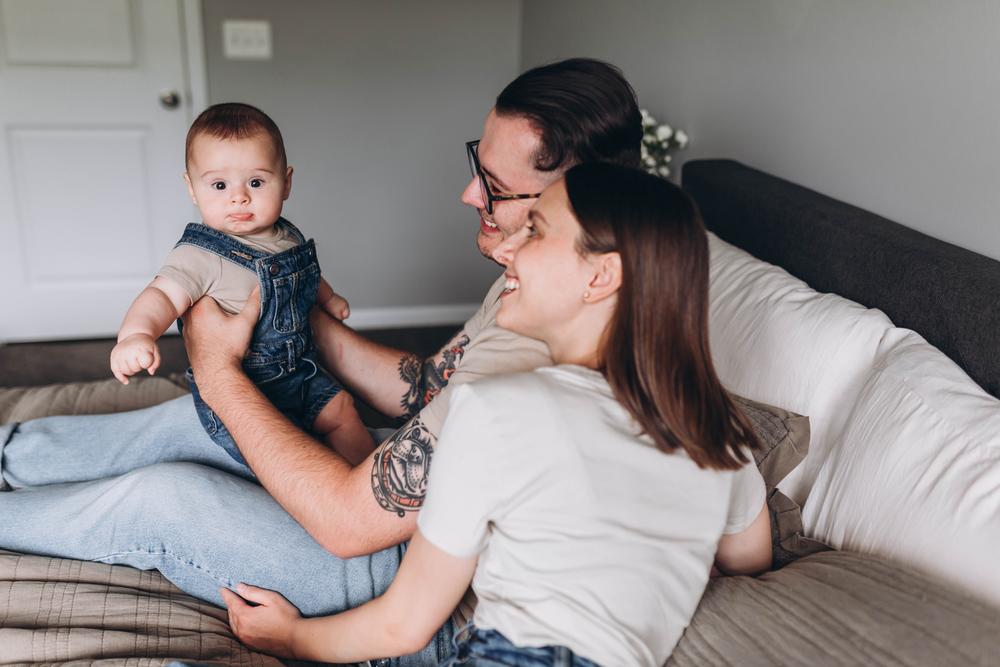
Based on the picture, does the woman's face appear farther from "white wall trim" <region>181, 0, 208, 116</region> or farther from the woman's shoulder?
"white wall trim" <region>181, 0, 208, 116</region>

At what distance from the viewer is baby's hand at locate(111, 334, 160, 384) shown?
4.09 feet

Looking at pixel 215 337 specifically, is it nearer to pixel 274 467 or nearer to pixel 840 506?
pixel 274 467

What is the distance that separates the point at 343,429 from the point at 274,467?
1.22ft

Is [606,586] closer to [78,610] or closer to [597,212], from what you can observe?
[597,212]

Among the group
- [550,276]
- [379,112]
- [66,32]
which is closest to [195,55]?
[66,32]

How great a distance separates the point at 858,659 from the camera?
856 mm

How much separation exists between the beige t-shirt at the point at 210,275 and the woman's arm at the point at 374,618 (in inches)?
20.2

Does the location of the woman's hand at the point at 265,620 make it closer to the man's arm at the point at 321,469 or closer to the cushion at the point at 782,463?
the man's arm at the point at 321,469

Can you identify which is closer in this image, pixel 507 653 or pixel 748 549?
pixel 507 653

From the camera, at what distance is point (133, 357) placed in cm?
125

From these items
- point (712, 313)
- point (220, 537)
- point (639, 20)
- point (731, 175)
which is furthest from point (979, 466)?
point (639, 20)

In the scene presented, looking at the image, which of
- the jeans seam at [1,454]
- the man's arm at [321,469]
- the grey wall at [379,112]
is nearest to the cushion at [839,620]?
the man's arm at [321,469]

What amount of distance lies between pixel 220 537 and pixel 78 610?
207 millimetres

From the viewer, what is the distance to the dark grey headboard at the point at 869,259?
3.86 ft
